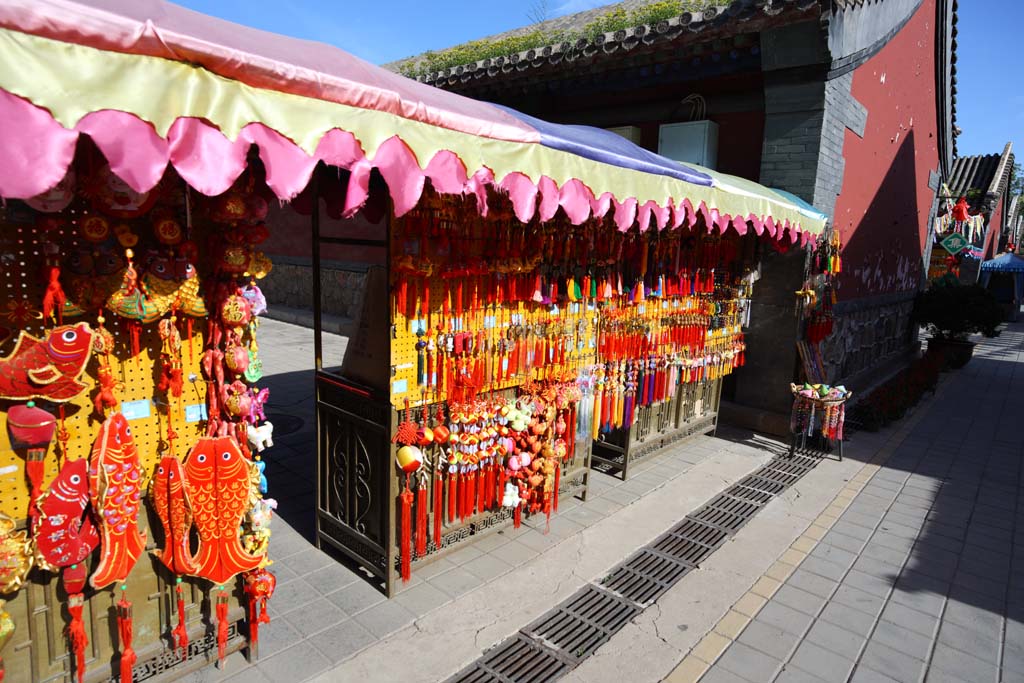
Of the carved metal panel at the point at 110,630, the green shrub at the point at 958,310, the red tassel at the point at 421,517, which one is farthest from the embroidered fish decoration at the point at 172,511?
the green shrub at the point at 958,310

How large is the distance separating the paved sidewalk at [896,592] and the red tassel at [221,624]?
249cm

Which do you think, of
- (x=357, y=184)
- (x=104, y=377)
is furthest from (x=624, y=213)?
(x=104, y=377)

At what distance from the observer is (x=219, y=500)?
9.98ft

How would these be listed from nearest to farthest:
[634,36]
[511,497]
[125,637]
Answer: [125,637] < [511,497] < [634,36]

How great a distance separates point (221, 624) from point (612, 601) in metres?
2.46

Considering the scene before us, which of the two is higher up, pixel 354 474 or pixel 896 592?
pixel 354 474

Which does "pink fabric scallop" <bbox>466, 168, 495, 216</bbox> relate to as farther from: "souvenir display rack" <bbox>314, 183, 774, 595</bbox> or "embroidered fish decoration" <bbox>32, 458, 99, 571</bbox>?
"embroidered fish decoration" <bbox>32, 458, 99, 571</bbox>

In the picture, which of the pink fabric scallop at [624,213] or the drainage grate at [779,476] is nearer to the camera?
the pink fabric scallop at [624,213]

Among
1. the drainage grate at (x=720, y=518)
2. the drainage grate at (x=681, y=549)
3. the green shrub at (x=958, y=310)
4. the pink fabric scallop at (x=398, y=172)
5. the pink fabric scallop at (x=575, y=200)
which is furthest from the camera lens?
the green shrub at (x=958, y=310)

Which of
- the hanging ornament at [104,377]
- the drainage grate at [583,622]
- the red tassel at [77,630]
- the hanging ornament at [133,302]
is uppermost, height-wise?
the hanging ornament at [133,302]

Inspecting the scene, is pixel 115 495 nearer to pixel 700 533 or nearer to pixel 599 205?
pixel 599 205

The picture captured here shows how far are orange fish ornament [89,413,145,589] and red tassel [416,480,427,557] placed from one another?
1.69 m

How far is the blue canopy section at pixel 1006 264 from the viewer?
77.0 ft

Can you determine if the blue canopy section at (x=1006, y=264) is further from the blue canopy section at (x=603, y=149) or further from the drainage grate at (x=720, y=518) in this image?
the blue canopy section at (x=603, y=149)
